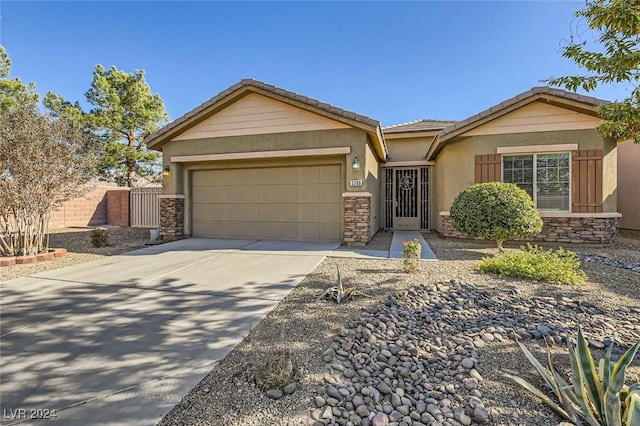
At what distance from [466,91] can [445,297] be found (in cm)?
1051

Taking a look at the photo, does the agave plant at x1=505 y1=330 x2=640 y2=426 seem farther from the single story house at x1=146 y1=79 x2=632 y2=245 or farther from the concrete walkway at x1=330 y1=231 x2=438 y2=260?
the single story house at x1=146 y1=79 x2=632 y2=245

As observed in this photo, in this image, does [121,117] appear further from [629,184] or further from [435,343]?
[629,184]

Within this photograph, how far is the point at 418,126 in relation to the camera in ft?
46.2

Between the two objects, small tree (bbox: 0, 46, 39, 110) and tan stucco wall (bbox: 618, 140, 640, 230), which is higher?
small tree (bbox: 0, 46, 39, 110)

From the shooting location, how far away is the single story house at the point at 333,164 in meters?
8.25

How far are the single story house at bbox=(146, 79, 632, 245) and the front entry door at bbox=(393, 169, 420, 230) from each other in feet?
6.33

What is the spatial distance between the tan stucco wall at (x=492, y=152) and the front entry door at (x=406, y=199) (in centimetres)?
191

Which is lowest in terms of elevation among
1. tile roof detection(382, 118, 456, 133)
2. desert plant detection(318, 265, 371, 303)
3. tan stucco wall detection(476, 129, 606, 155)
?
desert plant detection(318, 265, 371, 303)

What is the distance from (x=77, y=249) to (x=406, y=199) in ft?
39.6

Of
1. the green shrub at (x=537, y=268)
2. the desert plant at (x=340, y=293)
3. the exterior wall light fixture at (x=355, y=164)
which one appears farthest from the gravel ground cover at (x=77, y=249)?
the green shrub at (x=537, y=268)

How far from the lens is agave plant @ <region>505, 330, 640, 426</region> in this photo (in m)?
1.80

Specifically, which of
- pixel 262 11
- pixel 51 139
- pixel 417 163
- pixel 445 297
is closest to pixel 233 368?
pixel 445 297

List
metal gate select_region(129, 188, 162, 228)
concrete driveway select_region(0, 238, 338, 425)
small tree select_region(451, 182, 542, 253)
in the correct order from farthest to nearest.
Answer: metal gate select_region(129, 188, 162, 228) → small tree select_region(451, 182, 542, 253) → concrete driveway select_region(0, 238, 338, 425)

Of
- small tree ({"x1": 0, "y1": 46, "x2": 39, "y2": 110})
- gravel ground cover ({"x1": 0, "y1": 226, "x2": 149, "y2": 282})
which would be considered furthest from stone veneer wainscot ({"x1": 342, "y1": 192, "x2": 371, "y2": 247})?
small tree ({"x1": 0, "y1": 46, "x2": 39, "y2": 110})
